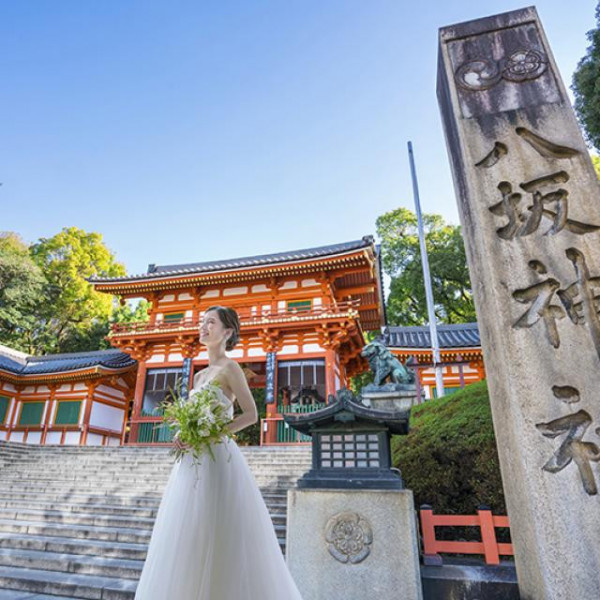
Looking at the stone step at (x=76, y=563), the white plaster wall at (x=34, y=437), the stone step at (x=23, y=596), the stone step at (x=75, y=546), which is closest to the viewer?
the stone step at (x=23, y=596)

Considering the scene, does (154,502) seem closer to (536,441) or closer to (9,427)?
(536,441)

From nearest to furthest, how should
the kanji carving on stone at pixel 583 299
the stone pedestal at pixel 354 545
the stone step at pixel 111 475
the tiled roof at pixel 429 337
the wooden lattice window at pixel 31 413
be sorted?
the kanji carving on stone at pixel 583 299
the stone pedestal at pixel 354 545
the stone step at pixel 111 475
the tiled roof at pixel 429 337
the wooden lattice window at pixel 31 413

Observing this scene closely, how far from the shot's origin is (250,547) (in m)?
1.84

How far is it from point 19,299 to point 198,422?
2495 cm

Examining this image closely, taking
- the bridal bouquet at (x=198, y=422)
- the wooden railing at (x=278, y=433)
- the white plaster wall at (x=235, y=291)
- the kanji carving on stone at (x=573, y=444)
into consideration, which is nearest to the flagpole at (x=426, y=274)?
the wooden railing at (x=278, y=433)

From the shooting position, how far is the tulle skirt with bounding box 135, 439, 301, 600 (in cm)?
167

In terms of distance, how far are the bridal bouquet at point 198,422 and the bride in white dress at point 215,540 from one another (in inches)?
Answer: 2.5

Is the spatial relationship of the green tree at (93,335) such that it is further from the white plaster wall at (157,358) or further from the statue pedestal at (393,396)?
the statue pedestal at (393,396)

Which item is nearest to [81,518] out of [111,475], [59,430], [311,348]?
[111,475]

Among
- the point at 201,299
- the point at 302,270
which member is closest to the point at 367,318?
the point at 302,270

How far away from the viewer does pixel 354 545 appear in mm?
3211

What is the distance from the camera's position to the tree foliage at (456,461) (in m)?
4.20

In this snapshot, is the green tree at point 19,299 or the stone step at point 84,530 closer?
the stone step at point 84,530

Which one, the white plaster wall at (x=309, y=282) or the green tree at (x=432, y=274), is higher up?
the green tree at (x=432, y=274)
